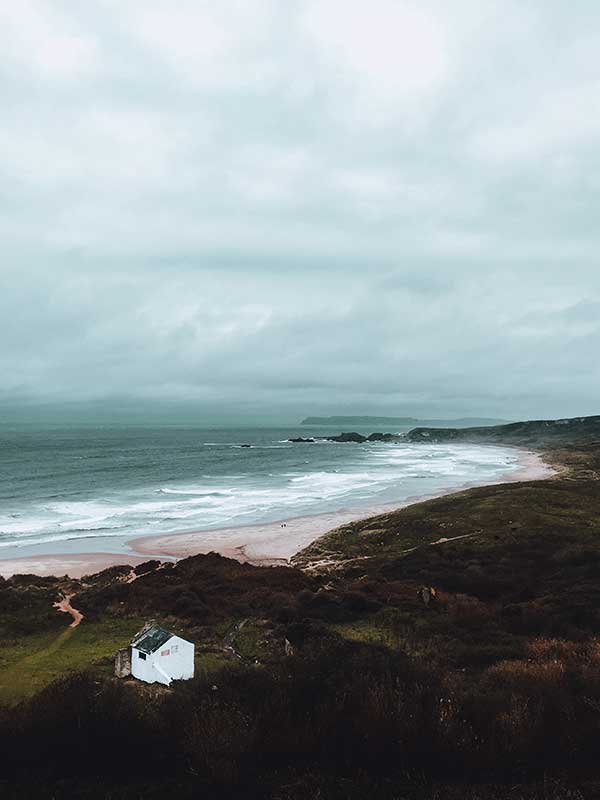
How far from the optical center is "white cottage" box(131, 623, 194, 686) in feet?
45.4

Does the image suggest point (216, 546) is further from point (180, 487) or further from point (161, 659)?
point (180, 487)

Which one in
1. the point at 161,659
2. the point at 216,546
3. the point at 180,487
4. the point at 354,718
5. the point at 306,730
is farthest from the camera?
the point at 180,487

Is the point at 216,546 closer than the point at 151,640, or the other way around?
the point at 151,640

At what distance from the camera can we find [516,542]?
30.1m

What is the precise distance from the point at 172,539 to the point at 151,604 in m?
20.3

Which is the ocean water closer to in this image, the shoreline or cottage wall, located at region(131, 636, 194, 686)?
the shoreline

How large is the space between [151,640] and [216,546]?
26913mm

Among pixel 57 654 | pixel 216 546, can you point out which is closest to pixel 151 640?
pixel 57 654

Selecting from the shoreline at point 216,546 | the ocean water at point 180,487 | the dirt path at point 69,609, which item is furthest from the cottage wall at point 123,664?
the ocean water at point 180,487

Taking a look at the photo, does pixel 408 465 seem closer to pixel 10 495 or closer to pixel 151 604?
pixel 10 495

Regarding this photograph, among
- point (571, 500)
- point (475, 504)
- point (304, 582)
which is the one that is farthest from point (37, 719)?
point (571, 500)

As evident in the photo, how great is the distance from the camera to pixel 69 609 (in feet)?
78.0

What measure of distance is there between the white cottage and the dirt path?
8.61 meters

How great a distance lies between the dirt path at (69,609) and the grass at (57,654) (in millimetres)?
559
